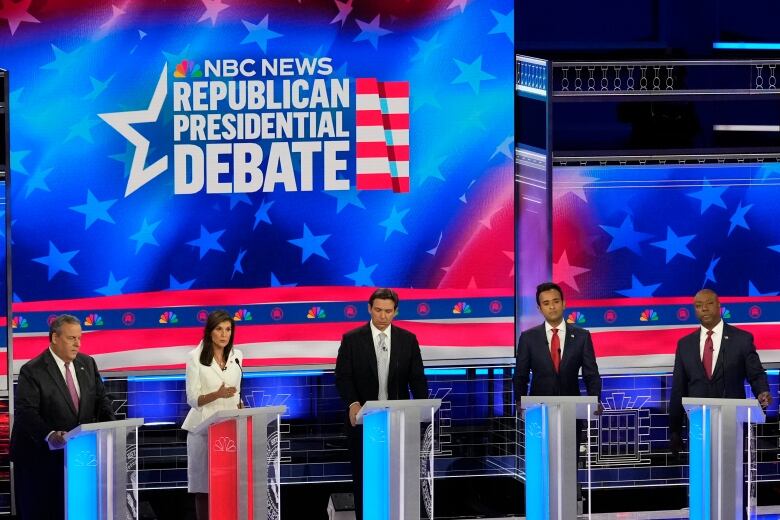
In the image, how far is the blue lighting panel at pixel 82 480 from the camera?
245 inches

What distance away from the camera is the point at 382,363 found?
25.8 feet

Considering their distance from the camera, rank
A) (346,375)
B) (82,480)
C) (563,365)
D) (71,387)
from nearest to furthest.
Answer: (82,480) → (71,387) → (346,375) → (563,365)

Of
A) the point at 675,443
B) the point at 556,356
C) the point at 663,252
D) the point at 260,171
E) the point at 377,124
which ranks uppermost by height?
the point at 377,124

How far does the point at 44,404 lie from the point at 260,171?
2426 millimetres

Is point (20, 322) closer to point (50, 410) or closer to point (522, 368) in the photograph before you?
point (50, 410)

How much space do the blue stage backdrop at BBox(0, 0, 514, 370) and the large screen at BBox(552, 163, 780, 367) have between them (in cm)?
47

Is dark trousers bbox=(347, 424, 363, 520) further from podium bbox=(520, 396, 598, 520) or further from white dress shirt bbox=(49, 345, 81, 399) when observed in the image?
white dress shirt bbox=(49, 345, 81, 399)

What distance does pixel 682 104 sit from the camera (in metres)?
10.0

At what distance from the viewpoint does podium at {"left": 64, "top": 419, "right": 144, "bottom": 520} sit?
6.21m

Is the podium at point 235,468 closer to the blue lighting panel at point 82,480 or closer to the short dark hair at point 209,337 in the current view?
the blue lighting panel at point 82,480

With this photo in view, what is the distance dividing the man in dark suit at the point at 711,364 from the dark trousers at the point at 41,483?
310 centimetres

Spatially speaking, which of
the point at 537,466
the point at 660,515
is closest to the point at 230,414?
the point at 537,466

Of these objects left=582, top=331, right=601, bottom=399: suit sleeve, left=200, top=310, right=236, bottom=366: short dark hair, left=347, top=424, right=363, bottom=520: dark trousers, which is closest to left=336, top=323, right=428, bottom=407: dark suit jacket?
left=347, top=424, right=363, bottom=520: dark trousers

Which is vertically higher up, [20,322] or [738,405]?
[20,322]
